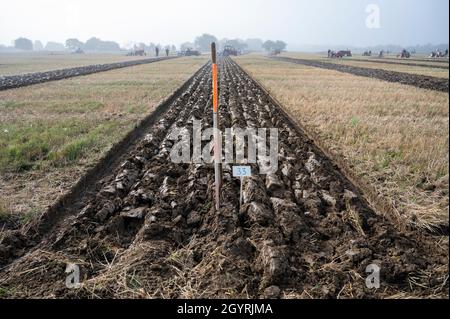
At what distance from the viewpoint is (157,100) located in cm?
1385

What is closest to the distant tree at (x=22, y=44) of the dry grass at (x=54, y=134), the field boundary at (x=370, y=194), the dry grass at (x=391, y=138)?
the dry grass at (x=54, y=134)

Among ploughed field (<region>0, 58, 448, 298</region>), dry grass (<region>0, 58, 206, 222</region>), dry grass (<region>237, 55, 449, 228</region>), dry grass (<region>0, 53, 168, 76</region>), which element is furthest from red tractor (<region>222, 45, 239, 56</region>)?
ploughed field (<region>0, 58, 448, 298</region>)

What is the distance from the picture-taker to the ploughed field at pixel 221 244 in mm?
3404

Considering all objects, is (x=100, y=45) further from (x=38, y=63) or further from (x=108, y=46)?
(x=38, y=63)

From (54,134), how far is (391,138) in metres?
7.54

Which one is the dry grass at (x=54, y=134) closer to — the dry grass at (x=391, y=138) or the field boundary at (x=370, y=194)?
the field boundary at (x=370, y=194)

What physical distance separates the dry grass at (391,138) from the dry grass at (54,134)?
4797mm

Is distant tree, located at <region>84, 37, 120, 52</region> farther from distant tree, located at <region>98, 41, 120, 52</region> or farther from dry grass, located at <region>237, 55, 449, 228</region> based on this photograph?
dry grass, located at <region>237, 55, 449, 228</region>

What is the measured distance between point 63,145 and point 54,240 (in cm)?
393

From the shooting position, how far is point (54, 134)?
858cm

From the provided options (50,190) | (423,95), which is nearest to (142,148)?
(50,190)

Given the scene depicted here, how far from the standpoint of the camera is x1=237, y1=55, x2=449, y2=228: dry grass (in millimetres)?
5164

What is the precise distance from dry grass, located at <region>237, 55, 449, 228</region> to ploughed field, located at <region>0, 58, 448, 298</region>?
0.55 metres

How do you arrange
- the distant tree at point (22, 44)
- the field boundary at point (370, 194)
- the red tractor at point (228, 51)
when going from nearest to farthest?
the field boundary at point (370, 194) → the red tractor at point (228, 51) → the distant tree at point (22, 44)
